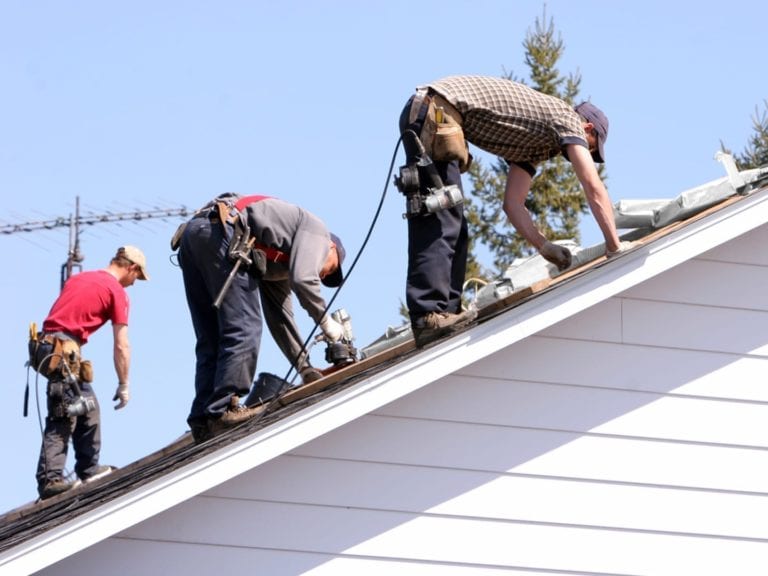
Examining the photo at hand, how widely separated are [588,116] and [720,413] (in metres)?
1.58

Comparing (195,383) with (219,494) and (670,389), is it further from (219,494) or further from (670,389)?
(670,389)

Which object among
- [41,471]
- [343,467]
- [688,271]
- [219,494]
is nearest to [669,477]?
[688,271]

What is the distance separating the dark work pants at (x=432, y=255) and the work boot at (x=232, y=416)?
3.09 ft

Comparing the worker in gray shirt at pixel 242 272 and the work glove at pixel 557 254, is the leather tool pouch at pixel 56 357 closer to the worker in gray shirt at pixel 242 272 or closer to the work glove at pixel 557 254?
the worker in gray shirt at pixel 242 272

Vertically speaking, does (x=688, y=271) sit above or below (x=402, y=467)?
above

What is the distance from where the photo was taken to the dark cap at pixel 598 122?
7473 mm

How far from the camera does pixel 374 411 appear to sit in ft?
22.7

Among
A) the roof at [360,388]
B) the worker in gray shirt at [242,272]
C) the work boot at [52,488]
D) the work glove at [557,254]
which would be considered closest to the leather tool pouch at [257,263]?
the worker in gray shirt at [242,272]

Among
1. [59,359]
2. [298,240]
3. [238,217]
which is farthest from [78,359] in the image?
[298,240]

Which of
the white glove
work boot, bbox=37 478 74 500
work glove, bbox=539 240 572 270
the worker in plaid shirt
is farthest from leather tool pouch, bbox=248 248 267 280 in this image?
work boot, bbox=37 478 74 500

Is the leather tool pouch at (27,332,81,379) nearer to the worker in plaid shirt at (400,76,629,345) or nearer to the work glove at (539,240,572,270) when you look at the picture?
the worker in plaid shirt at (400,76,629,345)

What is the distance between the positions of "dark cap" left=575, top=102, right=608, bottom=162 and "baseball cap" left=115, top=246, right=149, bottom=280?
10.8 ft

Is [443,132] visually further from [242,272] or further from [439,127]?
[242,272]

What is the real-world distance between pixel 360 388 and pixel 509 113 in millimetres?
1572
